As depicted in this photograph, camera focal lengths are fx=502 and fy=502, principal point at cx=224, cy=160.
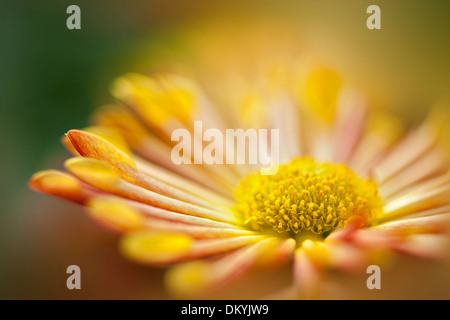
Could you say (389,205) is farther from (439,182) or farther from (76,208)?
(76,208)

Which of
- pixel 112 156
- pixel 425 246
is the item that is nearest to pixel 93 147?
pixel 112 156

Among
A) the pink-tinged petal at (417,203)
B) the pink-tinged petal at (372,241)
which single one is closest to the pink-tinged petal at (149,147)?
the pink-tinged petal at (417,203)

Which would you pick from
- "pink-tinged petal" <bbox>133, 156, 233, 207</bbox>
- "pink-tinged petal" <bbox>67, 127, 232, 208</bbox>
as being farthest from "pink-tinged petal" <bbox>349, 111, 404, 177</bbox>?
"pink-tinged petal" <bbox>67, 127, 232, 208</bbox>

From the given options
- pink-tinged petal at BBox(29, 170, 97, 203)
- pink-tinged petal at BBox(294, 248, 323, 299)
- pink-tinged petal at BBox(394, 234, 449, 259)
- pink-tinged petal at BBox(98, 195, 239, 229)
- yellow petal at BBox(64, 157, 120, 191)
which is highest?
yellow petal at BBox(64, 157, 120, 191)

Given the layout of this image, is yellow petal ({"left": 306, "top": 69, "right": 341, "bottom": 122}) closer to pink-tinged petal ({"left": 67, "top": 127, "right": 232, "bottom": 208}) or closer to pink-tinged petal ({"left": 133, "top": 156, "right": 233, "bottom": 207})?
pink-tinged petal ({"left": 133, "top": 156, "right": 233, "bottom": 207})

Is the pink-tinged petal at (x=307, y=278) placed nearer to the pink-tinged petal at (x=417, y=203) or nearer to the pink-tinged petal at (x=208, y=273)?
the pink-tinged petal at (x=208, y=273)

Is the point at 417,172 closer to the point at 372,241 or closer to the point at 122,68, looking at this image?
the point at 372,241
